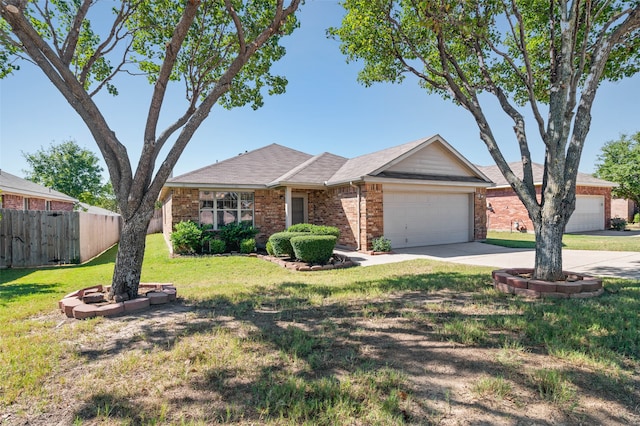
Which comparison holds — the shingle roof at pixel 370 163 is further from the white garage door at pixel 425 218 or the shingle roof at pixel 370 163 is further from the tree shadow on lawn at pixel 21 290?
the tree shadow on lawn at pixel 21 290

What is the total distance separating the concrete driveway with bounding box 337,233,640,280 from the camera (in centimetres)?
803

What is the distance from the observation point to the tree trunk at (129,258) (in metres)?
5.11

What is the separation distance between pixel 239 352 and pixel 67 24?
8799 millimetres

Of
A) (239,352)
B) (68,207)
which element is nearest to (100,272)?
(239,352)

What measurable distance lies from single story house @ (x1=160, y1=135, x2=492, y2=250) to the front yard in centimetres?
720

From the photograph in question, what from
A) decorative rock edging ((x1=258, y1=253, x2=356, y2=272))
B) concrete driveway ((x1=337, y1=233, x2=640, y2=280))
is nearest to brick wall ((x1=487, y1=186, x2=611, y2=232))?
concrete driveway ((x1=337, y1=233, x2=640, y2=280))

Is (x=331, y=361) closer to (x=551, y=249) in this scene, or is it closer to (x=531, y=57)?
(x=551, y=249)

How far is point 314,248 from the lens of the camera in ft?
31.1

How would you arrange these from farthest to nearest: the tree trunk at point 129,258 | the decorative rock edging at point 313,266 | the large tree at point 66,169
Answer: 1. the large tree at point 66,169
2. the decorative rock edging at point 313,266
3. the tree trunk at point 129,258

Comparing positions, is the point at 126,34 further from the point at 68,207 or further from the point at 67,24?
the point at 68,207

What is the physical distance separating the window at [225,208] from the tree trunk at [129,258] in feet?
27.3

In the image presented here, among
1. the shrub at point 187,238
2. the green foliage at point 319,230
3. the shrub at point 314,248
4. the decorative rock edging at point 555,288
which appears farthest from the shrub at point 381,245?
the shrub at point 187,238

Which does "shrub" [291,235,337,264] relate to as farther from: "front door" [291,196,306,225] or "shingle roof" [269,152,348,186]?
"front door" [291,196,306,225]

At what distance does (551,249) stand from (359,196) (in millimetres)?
7395
